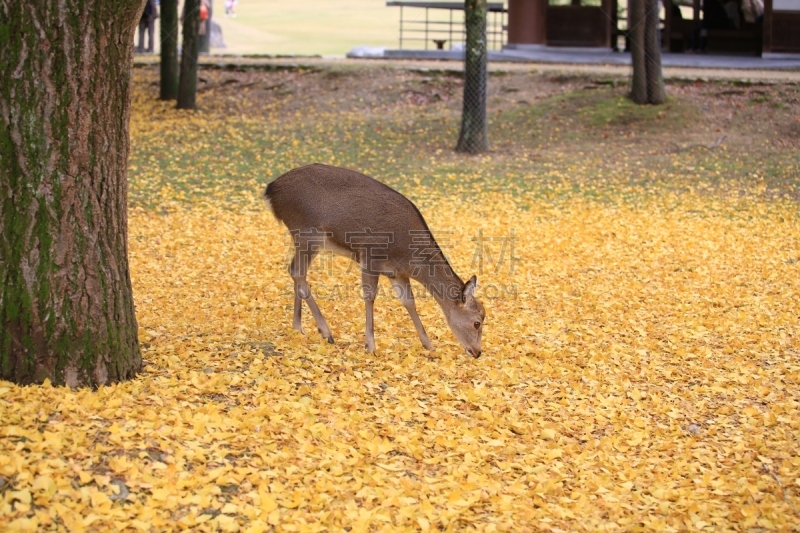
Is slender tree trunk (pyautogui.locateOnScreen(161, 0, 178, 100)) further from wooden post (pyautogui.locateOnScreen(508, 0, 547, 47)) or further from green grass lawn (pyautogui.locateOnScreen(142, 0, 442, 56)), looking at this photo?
green grass lawn (pyautogui.locateOnScreen(142, 0, 442, 56))

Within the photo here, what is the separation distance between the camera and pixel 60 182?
18.5 ft

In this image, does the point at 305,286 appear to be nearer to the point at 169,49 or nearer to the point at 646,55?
the point at 646,55

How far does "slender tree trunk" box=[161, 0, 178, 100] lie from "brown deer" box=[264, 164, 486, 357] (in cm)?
1365

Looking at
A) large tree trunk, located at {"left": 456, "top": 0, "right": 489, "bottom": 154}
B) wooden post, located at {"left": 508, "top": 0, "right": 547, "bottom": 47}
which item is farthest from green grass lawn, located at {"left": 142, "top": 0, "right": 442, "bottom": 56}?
large tree trunk, located at {"left": 456, "top": 0, "right": 489, "bottom": 154}

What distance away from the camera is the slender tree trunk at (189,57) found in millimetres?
19500

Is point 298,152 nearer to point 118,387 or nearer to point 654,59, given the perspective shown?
point 654,59

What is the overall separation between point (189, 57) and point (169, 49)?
4.34 feet

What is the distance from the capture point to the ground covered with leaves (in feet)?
16.6

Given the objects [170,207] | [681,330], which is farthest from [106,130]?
[170,207]

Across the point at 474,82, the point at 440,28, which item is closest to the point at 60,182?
the point at 474,82

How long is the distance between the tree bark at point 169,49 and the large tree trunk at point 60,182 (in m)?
15.0

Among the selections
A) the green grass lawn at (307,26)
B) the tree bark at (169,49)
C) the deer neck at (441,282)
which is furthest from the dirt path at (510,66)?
the green grass lawn at (307,26)

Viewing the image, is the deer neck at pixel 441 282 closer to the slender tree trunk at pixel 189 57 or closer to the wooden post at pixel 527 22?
the slender tree trunk at pixel 189 57

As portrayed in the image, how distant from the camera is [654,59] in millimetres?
18625
